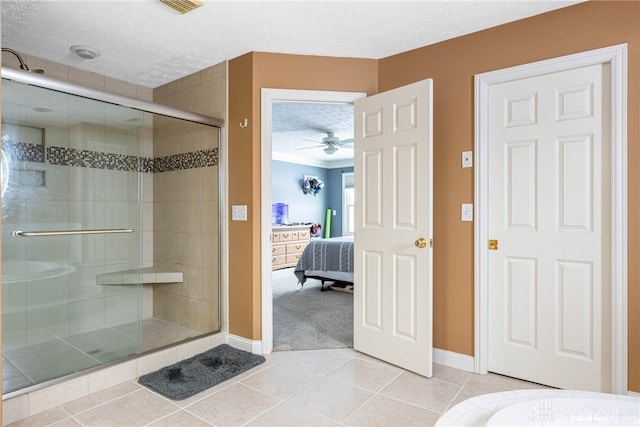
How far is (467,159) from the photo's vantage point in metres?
2.61

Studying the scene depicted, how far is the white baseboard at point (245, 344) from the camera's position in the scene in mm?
2924

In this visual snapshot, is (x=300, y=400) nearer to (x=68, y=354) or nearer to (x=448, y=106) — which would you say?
(x=68, y=354)

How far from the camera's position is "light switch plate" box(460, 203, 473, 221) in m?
2.60

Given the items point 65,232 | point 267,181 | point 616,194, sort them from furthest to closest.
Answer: point 267,181
point 65,232
point 616,194

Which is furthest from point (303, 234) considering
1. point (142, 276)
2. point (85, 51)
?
point (85, 51)

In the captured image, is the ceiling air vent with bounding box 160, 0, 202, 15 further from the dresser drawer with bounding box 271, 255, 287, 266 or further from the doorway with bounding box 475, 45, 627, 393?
the dresser drawer with bounding box 271, 255, 287, 266

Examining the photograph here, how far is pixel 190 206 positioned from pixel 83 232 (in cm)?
98

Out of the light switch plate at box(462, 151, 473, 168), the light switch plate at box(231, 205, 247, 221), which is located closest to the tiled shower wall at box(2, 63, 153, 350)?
the light switch plate at box(231, 205, 247, 221)

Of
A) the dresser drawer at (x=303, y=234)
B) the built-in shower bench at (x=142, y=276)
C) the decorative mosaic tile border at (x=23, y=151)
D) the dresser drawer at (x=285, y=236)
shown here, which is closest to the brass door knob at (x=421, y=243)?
the built-in shower bench at (x=142, y=276)

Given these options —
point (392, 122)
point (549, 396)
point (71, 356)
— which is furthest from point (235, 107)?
point (549, 396)

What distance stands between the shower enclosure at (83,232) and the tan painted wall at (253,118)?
10.0 inches

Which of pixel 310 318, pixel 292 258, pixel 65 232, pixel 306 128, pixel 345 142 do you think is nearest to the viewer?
pixel 65 232

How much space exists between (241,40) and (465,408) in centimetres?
265

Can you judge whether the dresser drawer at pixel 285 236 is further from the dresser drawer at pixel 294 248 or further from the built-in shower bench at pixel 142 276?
the built-in shower bench at pixel 142 276
